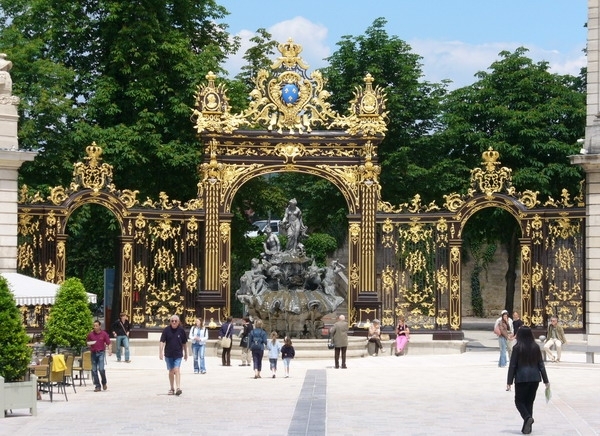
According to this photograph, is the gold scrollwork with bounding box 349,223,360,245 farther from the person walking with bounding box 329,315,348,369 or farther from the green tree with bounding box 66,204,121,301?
the green tree with bounding box 66,204,121,301

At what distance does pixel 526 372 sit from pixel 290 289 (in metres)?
16.3

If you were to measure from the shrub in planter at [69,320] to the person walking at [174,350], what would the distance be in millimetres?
2742

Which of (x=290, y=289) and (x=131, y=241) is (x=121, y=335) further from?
(x=290, y=289)

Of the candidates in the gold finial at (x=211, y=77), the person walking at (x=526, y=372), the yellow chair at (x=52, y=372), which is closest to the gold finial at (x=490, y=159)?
the gold finial at (x=211, y=77)

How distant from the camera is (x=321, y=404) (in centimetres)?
2038

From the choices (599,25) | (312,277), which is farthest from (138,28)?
(599,25)

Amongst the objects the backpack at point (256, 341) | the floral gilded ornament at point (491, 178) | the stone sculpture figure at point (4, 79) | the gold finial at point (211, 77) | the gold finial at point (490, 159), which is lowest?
the backpack at point (256, 341)

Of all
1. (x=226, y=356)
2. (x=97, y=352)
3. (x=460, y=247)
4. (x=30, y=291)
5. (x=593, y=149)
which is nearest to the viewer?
(x=97, y=352)

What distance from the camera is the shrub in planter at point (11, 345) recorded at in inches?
768

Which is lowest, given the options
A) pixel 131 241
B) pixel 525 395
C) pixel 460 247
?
pixel 525 395

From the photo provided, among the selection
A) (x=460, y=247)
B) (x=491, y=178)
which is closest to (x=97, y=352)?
(x=460, y=247)

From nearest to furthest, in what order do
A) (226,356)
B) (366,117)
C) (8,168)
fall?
(8,168), (226,356), (366,117)

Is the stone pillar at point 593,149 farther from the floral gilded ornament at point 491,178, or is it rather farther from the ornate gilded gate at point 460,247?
the floral gilded ornament at point 491,178

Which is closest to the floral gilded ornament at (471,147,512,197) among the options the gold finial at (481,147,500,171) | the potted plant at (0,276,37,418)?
the gold finial at (481,147,500,171)
